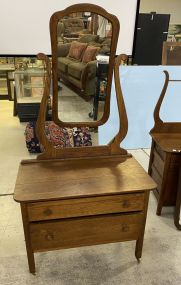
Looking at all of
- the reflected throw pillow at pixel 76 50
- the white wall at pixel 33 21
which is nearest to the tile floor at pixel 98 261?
the reflected throw pillow at pixel 76 50

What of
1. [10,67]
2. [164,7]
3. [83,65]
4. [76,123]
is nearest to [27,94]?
[10,67]

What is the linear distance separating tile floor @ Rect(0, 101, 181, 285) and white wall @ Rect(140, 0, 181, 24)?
621 centimetres

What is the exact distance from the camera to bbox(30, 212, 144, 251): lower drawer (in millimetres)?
1239

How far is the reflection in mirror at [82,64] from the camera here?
1.39m

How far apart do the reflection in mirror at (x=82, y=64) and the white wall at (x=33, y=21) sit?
0.76 m

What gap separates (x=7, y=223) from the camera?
5.62 ft

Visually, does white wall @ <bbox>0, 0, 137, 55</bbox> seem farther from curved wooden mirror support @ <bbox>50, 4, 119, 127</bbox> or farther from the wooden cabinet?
the wooden cabinet

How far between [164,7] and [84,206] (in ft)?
22.6

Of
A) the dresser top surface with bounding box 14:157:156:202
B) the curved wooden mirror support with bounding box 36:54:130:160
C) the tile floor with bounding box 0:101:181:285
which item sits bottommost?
the tile floor with bounding box 0:101:181:285

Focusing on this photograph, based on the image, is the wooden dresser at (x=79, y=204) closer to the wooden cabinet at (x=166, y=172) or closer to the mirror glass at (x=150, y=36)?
the wooden cabinet at (x=166, y=172)

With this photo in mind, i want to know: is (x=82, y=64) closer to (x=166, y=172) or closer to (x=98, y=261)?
(x=166, y=172)

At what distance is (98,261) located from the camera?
147cm

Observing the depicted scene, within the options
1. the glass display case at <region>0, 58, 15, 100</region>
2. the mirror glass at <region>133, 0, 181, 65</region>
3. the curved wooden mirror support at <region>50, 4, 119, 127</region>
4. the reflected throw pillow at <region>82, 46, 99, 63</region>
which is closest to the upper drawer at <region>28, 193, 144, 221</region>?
the curved wooden mirror support at <region>50, 4, 119, 127</region>

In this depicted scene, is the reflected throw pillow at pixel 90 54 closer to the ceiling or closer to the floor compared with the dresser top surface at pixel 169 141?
closer to the ceiling
